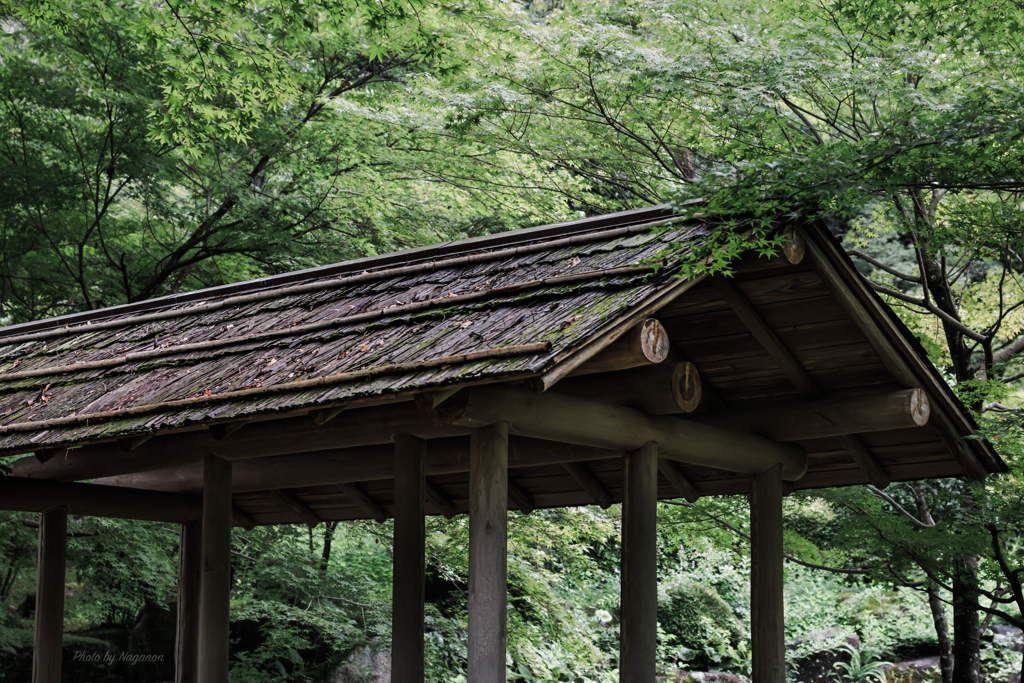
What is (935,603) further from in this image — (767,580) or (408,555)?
(408,555)

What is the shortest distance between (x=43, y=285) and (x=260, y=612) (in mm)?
5721

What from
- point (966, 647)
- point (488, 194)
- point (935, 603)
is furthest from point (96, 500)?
point (935, 603)

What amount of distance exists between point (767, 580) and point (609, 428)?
1813 mm

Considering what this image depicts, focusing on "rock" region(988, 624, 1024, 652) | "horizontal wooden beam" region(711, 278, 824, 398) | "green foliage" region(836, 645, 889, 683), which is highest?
"horizontal wooden beam" region(711, 278, 824, 398)

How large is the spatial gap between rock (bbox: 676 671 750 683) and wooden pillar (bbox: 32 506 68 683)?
9.16 m

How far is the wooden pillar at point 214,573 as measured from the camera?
5414mm

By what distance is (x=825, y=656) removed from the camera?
14.1 m

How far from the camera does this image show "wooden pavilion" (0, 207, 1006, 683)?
3684 millimetres

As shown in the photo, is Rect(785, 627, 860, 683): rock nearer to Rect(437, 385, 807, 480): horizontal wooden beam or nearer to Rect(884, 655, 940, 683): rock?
Rect(884, 655, 940, 683): rock

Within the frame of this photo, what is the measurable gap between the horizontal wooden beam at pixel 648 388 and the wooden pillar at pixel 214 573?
2326mm

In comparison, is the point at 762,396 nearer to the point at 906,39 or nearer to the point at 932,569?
the point at 932,569

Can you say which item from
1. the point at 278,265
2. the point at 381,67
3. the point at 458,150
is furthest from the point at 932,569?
the point at 381,67

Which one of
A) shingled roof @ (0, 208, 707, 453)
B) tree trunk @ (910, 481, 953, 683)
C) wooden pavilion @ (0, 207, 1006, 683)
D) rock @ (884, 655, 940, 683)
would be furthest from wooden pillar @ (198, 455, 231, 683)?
rock @ (884, 655, 940, 683)

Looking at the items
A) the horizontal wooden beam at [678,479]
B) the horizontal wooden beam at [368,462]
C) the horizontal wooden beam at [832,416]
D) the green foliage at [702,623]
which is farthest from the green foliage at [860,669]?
the horizontal wooden beam at [832,416]
